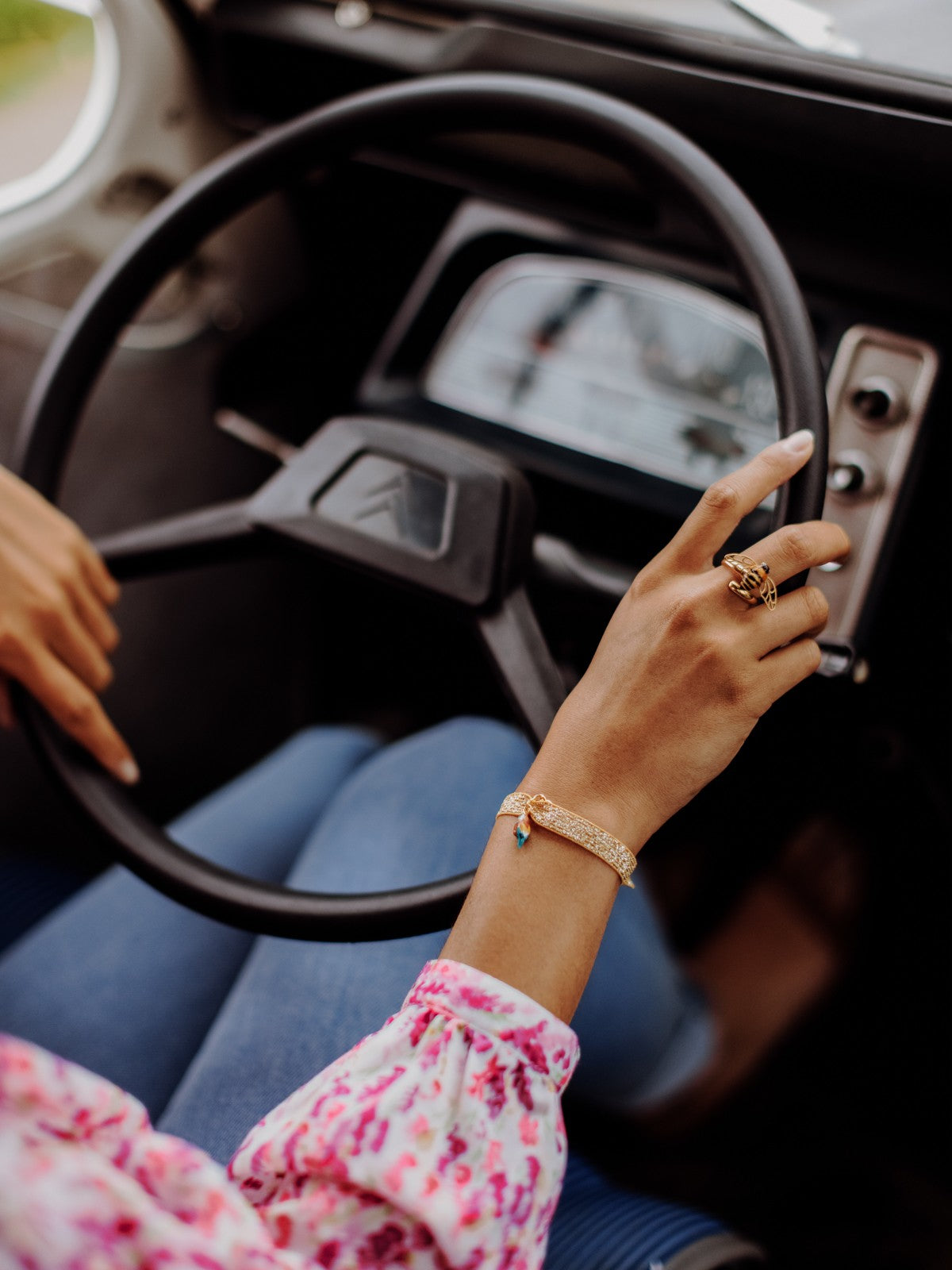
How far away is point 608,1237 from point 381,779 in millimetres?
362

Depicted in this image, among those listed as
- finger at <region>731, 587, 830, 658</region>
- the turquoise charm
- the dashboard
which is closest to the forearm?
the turquoise charm

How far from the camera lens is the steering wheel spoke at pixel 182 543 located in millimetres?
613

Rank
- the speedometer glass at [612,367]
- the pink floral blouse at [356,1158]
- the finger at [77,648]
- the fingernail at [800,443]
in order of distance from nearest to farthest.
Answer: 1. the pink floral blouse at [356,1158]
2. the fingernail at [800,443]
3. the finger at [77,648]
4. the speedometer glass at [612,367]

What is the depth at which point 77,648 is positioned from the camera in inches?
22.2

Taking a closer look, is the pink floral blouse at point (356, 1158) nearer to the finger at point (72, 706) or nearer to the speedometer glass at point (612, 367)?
the finger at point (72, 706)

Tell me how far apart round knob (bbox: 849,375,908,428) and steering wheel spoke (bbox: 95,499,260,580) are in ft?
1.45

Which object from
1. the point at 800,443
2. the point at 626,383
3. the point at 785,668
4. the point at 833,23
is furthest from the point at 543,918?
the point at 833,23

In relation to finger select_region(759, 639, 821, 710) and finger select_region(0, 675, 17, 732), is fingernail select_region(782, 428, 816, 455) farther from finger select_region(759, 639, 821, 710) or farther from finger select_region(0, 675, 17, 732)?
finger select_region(0, 675, 17, 732)

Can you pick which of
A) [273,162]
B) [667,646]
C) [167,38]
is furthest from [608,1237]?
[167,38]

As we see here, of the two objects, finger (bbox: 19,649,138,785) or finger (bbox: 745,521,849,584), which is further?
finger (bbox: 19,649,138,785)

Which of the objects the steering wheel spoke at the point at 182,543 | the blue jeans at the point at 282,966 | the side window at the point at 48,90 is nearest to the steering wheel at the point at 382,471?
the steering wheel spoke at the point at 182,543

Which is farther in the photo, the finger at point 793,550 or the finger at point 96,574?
the finger at point 96,574

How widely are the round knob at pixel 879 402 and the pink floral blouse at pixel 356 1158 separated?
481mm

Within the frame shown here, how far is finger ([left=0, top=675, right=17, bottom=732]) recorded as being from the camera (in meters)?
0.56
